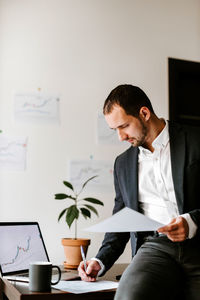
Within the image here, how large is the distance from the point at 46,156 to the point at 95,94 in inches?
18.7

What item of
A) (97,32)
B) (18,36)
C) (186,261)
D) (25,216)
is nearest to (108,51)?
(97,32)

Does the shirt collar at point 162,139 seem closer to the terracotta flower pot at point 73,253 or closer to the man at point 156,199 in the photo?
the man at point 156,199

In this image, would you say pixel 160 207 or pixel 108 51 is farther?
pixel 108 51

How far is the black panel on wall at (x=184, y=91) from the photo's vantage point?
2789 millimetres

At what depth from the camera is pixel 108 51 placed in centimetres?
259

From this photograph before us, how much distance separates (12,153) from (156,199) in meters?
0.99

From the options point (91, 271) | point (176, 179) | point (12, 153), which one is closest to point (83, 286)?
point (91, 271)

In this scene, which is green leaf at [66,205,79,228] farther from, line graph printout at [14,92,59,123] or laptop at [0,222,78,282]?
line graph printout at [14,92,59,123]

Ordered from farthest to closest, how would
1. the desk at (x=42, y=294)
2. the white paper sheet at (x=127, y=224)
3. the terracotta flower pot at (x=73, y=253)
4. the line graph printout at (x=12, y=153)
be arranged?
the line graph printout at (x=12, y=153) < the terracotta flower pot at (x=73, y=253) < the desk at (x=42, y=294) < the white paper sheet at (x=127, y=224)

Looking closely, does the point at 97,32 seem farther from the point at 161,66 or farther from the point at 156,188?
the point at 156,188

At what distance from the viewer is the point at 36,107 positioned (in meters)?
2.33

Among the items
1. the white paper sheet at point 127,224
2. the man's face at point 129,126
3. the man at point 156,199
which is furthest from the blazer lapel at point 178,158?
the white paper sheet at point 127,224

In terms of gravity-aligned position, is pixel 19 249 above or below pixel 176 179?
below

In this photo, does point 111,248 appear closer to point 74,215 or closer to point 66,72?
point 74,215
